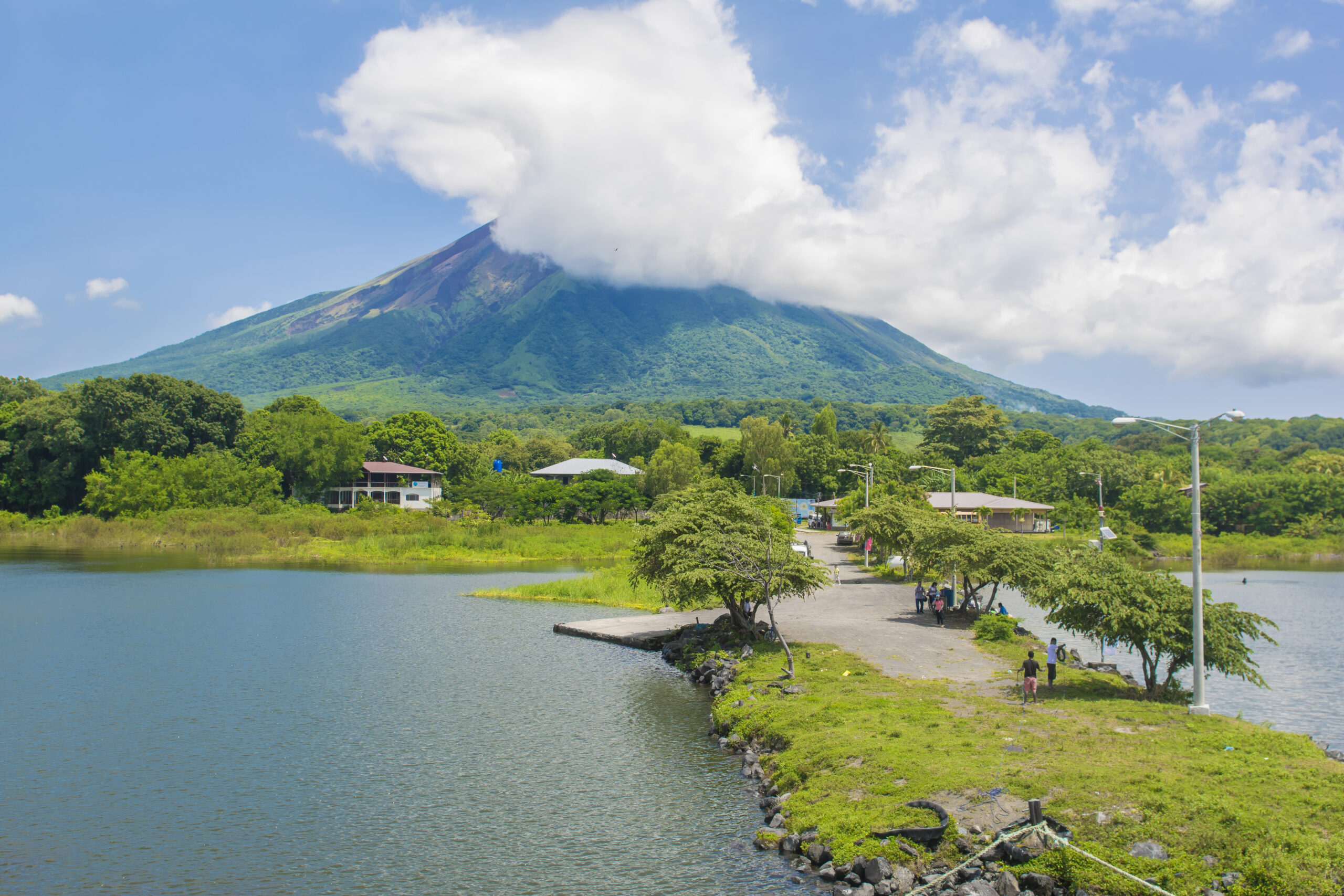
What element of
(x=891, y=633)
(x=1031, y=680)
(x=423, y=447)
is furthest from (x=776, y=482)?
(x=1031, y=680)

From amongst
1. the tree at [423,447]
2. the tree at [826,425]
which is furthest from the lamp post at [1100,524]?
the tree at [423,447]

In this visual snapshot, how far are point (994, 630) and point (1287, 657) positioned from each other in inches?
470

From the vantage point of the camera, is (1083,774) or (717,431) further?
(717,431)

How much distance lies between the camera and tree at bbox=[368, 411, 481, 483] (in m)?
104

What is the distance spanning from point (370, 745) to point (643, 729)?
6.22 metres

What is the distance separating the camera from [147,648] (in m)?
29.2

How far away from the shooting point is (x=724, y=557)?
26328 millimetres

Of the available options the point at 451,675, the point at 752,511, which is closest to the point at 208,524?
the point at 451,675

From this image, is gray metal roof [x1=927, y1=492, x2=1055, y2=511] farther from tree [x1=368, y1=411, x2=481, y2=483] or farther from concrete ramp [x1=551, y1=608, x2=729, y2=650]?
tree [x1=368, y1=411, x2=481, y2=483]

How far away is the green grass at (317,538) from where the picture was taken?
61.8 metres

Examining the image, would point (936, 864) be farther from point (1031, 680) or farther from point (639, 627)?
point (639, 627)

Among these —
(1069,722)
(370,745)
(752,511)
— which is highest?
(752,511)

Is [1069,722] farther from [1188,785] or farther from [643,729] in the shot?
[643,729]

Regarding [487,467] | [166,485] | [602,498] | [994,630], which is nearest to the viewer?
[994,630]
